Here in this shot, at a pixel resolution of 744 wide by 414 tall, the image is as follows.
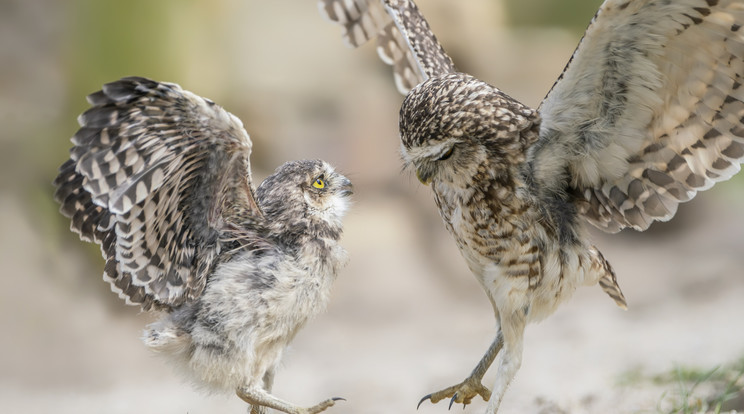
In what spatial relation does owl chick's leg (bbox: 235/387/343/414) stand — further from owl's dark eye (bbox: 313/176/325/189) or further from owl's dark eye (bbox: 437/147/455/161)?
owl's dark eye (bbox: 437/147/455/161)

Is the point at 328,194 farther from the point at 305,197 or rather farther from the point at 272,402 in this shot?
the point at 272,402

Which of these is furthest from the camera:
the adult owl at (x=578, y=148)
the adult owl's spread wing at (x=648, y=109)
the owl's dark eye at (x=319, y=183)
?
the owl's dark eye at (x=319, y=183)

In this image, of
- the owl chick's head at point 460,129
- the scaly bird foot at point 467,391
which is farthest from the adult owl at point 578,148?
the scaly bird foot at point 467,391

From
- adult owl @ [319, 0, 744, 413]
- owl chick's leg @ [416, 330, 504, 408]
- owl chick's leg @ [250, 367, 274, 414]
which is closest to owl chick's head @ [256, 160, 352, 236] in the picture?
adult owl @ [319, 0, 744, 413]

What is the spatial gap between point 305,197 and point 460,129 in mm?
968

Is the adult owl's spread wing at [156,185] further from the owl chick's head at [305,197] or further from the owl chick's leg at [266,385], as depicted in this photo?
the owl chick's leg at [266,385]

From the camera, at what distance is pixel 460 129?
334 centimetres

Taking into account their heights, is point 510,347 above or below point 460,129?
below

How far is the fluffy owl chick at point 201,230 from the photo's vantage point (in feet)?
10.6

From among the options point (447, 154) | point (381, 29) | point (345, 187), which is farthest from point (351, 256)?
point (447, 154)

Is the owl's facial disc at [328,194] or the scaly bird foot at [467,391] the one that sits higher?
the owl's facial disc at [328,194]

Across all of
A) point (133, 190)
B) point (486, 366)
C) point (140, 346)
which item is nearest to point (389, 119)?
point (140, 346)

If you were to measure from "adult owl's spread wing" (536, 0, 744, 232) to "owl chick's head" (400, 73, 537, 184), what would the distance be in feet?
0.50

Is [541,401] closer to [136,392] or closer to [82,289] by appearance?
[136,392]
